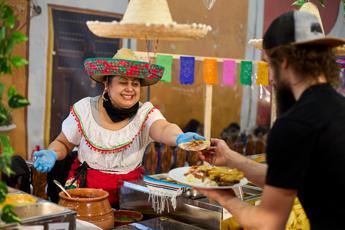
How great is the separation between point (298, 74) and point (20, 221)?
93 centimetres

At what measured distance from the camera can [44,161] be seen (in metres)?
2.32

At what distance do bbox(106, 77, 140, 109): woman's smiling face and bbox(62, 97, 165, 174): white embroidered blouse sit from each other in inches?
5.1

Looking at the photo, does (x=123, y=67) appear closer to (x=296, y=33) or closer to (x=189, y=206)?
(x=189, y=206)

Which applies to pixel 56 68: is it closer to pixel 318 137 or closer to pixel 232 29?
pixel 232 29

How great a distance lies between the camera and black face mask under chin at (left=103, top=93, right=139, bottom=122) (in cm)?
271

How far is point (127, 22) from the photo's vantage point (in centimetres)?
222

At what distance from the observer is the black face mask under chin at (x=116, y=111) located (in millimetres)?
2707

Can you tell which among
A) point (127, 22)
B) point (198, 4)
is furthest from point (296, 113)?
point (198, 4)

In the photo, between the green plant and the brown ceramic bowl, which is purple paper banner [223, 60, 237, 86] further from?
the green plant

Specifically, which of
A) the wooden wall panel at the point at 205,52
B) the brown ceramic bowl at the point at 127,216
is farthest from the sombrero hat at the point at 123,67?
the wooden wall panel at the point at 205,52

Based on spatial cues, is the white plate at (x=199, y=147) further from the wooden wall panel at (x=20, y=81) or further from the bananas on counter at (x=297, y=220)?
the wooden wall panel at (x=20, y=81)

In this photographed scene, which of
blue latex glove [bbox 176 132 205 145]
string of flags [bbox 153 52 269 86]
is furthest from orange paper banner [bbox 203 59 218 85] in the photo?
blue latex glove [bbox 176 132 205 145]

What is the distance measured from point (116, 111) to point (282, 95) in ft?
4.50

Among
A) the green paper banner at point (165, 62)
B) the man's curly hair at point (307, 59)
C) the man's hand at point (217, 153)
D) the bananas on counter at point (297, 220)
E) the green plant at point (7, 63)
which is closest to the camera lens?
the green plant at point (7, 63)
